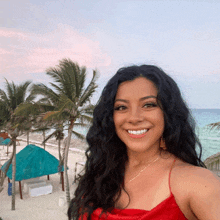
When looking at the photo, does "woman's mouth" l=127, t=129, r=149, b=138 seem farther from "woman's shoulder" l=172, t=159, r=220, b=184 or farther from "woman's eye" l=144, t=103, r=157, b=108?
"woman's shoulder" l=172, t=159, r=220, b=184

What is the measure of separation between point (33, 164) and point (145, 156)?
1205 centimetres

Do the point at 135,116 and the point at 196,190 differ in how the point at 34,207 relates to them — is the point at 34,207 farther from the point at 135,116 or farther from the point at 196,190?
the point at 196,190

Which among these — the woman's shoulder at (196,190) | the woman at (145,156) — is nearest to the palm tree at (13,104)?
the woman at (145,156)

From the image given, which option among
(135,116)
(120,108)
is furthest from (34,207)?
(135,116)

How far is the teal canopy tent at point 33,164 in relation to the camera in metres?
12.1

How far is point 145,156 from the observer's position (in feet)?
5.90

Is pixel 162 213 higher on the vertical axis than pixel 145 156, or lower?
lower

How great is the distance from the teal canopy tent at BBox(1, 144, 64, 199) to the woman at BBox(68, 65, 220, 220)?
11362 millimetres

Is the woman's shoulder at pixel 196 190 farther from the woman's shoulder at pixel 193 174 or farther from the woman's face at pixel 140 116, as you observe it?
the woman's face at pixel 140 116

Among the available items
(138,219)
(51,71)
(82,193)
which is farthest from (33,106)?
(138,219)

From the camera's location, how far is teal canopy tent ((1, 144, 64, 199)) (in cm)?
1208

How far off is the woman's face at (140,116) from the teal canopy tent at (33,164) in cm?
1198

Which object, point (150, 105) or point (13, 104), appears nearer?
point (150, 105)

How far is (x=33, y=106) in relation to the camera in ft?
32.2
